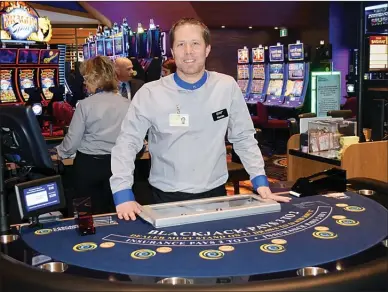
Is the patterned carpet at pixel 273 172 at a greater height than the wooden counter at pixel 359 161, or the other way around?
the wooden counter at pixel 359 161

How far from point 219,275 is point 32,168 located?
1.58 m

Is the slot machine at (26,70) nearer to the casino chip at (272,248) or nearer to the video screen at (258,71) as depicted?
the video screen at (258,71)

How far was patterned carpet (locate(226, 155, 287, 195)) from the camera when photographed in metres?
6.00

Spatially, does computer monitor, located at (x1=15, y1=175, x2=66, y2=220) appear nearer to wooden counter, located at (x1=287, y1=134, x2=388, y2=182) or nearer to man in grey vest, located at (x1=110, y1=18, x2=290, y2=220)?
man in grey vest, located at (x1=110, y1=18, x2=290, y2=220)

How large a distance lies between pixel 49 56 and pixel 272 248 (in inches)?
302

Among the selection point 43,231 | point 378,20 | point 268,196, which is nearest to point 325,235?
point 268,196

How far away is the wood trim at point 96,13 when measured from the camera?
40.9 feet

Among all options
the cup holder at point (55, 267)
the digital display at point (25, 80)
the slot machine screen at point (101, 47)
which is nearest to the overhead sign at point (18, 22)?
the digital display at point (25, 80)

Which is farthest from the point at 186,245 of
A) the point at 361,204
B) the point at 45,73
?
the point at 45,73

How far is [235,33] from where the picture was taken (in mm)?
13812

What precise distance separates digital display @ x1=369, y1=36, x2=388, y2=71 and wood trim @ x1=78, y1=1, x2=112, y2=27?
6476mm

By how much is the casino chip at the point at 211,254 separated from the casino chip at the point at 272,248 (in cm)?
13

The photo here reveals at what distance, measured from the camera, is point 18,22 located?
323 inches

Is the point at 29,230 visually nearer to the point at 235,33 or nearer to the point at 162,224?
the point at 162,224
